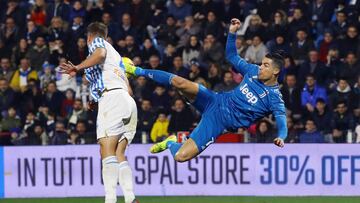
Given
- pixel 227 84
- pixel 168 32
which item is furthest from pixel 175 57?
pixel 168 32

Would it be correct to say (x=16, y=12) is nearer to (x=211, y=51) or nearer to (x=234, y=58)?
(x=211, y=51)

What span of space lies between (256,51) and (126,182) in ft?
31.1

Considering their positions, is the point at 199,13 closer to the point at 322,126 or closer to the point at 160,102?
the point at 160,102

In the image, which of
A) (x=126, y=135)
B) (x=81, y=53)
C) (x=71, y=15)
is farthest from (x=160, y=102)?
(x=126, y=135)

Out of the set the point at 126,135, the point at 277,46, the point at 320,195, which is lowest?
the point at 320,195

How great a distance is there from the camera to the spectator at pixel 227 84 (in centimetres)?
2209

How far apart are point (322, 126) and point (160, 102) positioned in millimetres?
3626

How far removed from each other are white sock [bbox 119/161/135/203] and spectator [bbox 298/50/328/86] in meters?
8.85

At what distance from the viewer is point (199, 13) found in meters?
24.7

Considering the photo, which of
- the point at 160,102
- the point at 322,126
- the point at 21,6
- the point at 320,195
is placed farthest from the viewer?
the point at 21,6

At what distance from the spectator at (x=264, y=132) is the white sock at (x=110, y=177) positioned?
22.1 ft

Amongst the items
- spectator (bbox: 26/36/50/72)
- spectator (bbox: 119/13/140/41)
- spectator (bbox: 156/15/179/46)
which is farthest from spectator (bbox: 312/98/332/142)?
spectator (bbox: 26/36/50/72)

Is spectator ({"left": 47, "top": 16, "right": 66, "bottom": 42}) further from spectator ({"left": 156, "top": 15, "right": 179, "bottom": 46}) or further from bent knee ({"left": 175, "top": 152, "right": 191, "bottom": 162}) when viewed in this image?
bent knee ({"left": 175, "top": 152, "right": 191, "bottom": 162})

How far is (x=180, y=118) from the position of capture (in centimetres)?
2142
